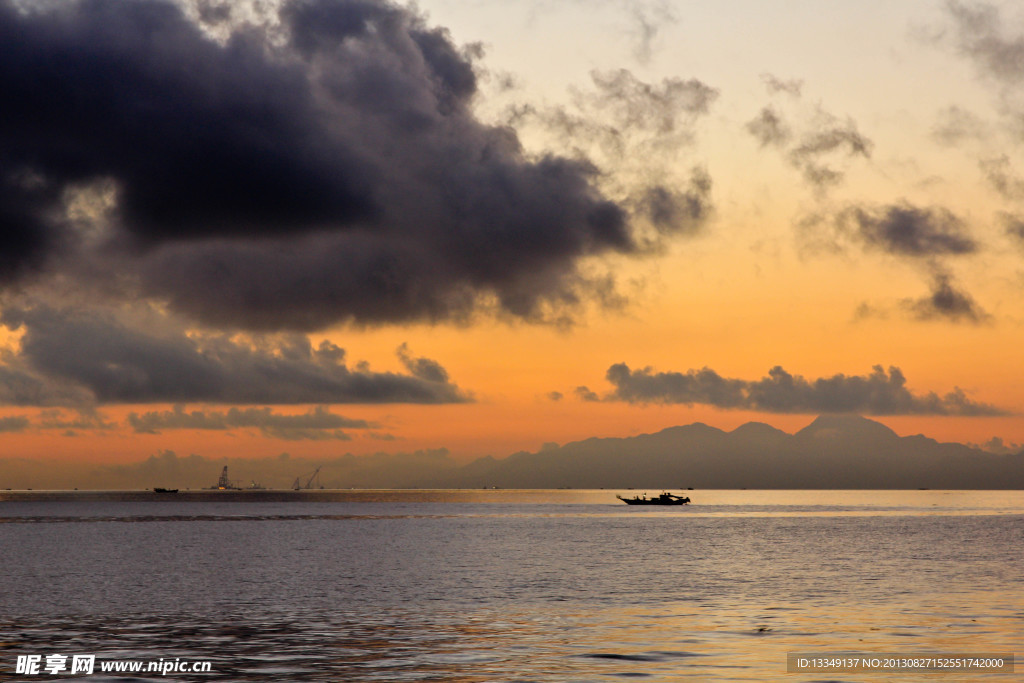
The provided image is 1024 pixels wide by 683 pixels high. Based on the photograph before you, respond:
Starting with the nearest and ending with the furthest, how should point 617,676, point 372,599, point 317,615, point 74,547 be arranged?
point 617,676 → point 317,615 → point 372,599 → point 74,547

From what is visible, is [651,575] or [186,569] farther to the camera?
[186,569]

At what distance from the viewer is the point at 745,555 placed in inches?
4619

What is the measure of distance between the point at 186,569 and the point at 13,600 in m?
A: 29.3

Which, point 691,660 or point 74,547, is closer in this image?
point 691,660

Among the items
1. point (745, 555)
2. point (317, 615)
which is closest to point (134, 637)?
point (317, 615)

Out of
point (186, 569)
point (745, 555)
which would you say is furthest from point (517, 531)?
point (186, 569)

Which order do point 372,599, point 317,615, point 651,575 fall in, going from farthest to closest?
1. point 651,575
2. point 372,599
3. point 317,615

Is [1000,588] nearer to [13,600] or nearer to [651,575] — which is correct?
[651,575]

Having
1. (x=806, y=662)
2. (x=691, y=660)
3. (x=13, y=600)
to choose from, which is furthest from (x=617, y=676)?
(x=13, y=600)

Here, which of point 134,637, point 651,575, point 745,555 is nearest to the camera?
point 134,637

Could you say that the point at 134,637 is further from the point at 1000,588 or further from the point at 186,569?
the point at 1000,588

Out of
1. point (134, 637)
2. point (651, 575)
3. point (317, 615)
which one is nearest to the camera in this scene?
point (134, 637)

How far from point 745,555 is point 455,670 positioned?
3207 inches

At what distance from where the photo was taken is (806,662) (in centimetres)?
4397
